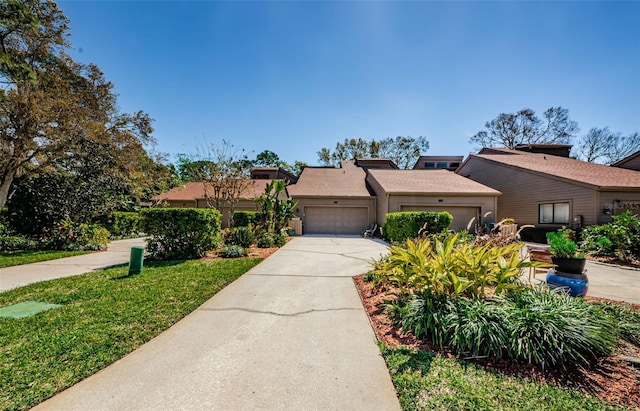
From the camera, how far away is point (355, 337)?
3.34 metres

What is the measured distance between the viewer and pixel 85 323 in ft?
11.4

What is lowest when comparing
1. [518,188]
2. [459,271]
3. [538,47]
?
[459,271]

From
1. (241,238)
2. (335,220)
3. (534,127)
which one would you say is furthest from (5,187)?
(534,127)

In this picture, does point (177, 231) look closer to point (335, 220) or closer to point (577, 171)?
point (335, 220)

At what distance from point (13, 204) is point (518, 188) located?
2513 centimetres

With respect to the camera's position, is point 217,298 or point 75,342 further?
point 217,298

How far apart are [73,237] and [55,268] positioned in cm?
409

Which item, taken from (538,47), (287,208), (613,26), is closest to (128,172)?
(287,208)

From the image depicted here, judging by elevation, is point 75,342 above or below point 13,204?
below

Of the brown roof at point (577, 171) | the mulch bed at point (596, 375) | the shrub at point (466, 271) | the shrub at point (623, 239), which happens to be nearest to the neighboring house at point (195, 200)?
the shrub at point (466, 271)

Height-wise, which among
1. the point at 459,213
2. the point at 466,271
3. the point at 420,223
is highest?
the point at 459,213

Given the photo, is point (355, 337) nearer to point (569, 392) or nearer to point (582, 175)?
point (569, 392)

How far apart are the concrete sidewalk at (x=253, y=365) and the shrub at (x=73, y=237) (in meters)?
8.76

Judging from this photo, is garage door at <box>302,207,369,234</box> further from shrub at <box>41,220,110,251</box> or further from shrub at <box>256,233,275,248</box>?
shrub at <box>41,220,110,251</box>
